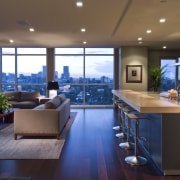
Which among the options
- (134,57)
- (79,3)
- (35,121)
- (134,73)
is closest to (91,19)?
(79,3)

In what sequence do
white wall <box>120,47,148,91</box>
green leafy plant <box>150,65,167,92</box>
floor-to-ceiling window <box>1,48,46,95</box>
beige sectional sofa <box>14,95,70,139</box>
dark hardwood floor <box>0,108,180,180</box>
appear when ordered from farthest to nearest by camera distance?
floor-to-ceiling window <box>1,48,46,95</box>
green leafy plant <box>150,65,167,92</box>
white wall <box>120,47,148,91</box>
beige sectional sofa <box>14,95,70,139</box>
dark hardwood floor <box>0,108,180,180</box>

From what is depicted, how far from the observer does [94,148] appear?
5020 millimetres

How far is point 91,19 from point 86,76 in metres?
5.96

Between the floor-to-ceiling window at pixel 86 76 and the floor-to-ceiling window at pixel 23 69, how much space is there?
2.46 ft

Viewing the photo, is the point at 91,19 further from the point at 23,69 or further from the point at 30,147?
the point at 23,69

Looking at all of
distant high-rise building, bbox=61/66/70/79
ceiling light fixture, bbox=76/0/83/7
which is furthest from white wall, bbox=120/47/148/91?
ceiling light fixture, bbox=76/0/83/7

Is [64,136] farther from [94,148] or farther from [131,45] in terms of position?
[131,45]

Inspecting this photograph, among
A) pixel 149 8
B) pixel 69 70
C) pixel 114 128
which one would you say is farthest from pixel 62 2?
pixel 69 70

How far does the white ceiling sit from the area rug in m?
2.77

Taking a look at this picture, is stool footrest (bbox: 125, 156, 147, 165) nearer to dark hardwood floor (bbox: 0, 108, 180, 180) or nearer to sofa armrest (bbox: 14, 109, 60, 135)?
dark hardwood floor (bbox: 0, 108, 180, 180)

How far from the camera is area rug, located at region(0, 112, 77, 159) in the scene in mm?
4500

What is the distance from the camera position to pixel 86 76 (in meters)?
11.9

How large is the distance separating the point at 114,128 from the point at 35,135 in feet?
7.53

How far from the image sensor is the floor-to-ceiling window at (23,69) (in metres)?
11.7
